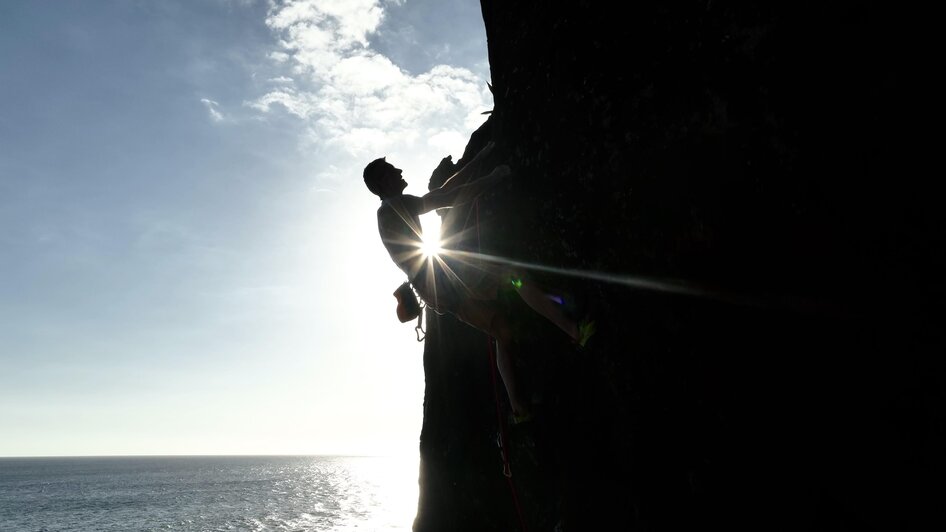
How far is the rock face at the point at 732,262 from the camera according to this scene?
9.31 ft

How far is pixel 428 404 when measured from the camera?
32.6 feet

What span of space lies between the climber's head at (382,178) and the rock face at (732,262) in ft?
4.56

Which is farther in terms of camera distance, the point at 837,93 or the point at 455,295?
the point at 455,295

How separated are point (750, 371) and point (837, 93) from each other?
1.79 metres

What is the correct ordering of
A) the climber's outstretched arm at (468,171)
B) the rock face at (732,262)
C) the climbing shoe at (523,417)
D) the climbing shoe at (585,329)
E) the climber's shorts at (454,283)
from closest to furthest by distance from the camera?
1. the rock face at (732,262)
2. the climbing shoe at (585,329)
3. the climber's shorts at (454,283)
4. the climbing shoe at (523,417)
5. the climber's outstretched arm at (468,171)

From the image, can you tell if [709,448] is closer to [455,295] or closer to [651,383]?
[651,383]

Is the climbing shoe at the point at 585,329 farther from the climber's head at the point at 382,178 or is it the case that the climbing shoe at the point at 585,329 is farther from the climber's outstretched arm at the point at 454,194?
the climber's head at the point at 382,178

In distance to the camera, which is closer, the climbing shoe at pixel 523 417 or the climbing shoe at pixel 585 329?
the climbing shoe at pixel 585 329

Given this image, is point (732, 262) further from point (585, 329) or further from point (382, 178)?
point (382, 178)

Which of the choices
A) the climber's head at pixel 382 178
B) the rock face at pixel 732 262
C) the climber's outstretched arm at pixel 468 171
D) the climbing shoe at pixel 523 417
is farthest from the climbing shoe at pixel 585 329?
the climber's head at pixel 382 178

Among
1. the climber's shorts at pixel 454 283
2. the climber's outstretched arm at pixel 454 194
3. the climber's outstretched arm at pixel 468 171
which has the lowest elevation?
the climber's shorts at pixel 454 283

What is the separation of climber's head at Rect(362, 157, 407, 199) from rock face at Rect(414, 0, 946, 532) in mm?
1390

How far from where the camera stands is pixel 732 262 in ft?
11.9

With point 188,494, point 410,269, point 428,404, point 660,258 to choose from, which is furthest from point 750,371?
point 188,494
